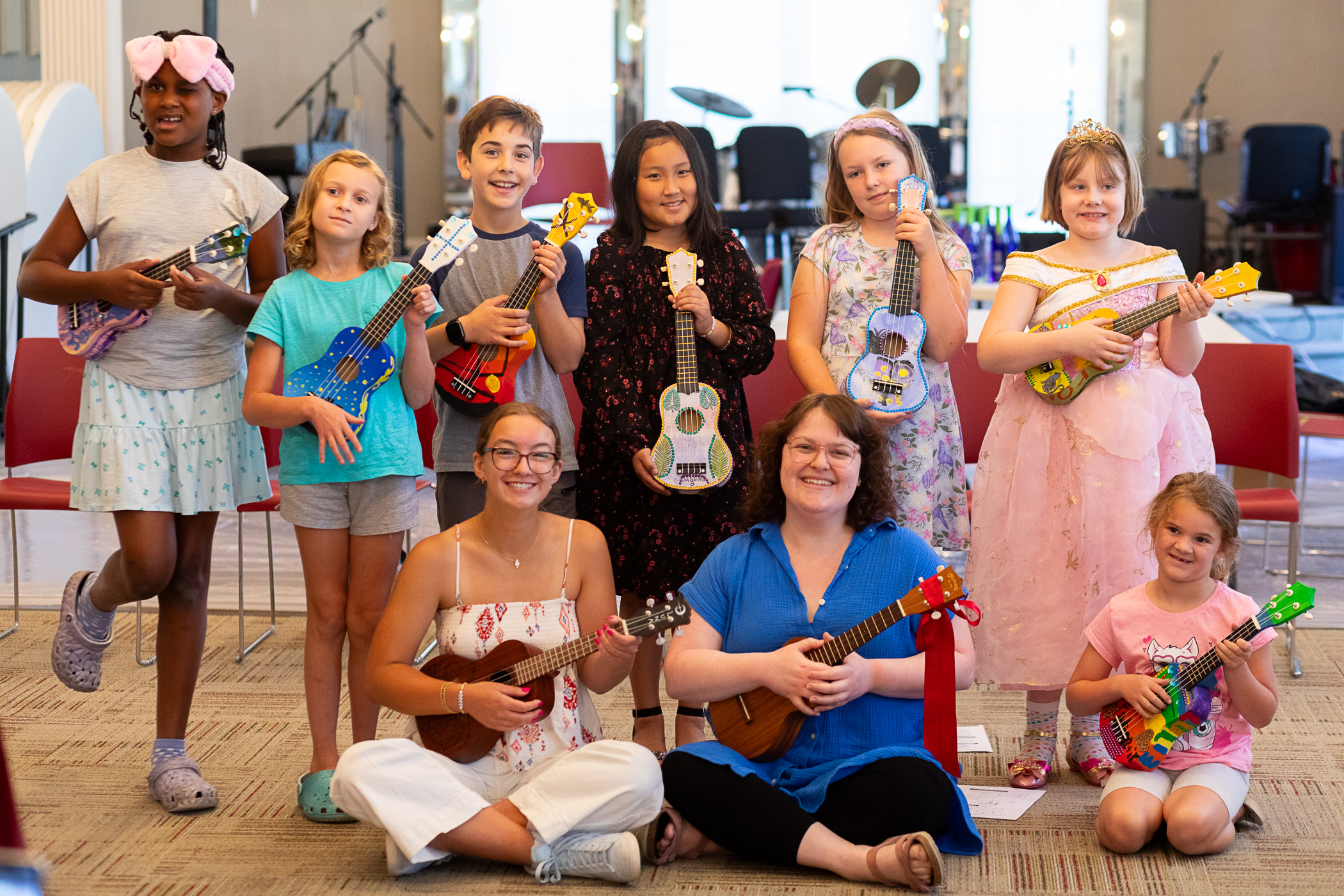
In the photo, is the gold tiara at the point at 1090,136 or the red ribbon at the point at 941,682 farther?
the gold tiara at the point at 1090,136

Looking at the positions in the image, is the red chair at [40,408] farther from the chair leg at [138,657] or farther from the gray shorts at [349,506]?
the gray shorts at [349,506]

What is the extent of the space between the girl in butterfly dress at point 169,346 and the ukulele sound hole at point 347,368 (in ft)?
0.87

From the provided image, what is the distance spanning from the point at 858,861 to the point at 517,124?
1.51 metres

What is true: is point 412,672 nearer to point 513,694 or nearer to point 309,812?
point 513,694

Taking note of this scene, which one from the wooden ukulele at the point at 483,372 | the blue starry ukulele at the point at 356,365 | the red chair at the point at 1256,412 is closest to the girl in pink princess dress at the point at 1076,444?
the red chair at the point at 1256,412

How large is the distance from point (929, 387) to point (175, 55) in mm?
1564

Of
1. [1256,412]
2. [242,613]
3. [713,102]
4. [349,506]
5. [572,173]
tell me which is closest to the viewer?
[349,506]

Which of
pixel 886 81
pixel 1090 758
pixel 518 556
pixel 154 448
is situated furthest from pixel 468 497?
pixel 886 81

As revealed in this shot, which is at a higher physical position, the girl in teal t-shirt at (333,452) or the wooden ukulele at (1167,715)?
the girl in teal t-shirt at (333,452)

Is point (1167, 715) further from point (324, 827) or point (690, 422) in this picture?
point (324, 827)

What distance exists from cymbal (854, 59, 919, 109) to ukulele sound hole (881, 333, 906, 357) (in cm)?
719

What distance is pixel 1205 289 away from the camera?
2252 millimetres

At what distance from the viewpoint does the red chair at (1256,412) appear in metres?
3.16

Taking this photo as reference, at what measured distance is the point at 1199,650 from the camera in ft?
7.13
